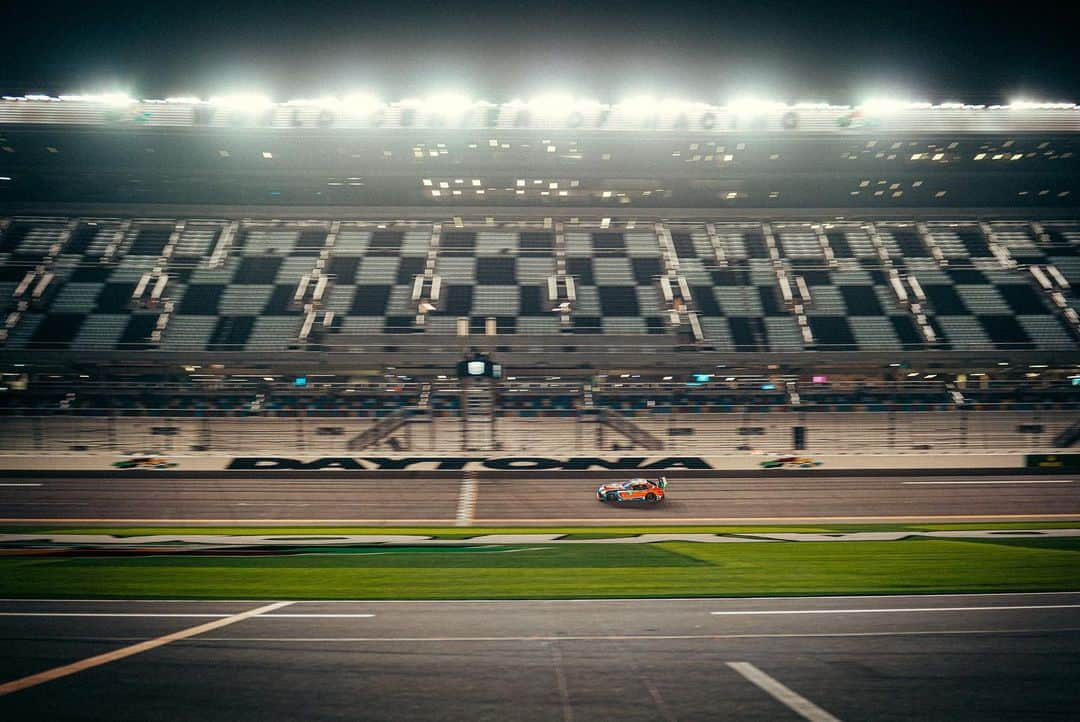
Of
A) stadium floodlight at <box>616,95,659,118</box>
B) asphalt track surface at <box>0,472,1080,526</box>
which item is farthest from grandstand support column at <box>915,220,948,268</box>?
stadium floodlight at <box>616,95,659,118</box>

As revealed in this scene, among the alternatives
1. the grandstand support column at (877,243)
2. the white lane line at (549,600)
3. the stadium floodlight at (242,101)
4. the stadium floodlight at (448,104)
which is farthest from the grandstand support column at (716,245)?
the stadium floodlight at (242,101)

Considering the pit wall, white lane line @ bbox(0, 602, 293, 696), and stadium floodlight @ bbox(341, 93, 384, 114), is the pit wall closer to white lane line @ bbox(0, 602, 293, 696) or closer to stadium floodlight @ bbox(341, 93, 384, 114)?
white lane line @ bbox(0, 602, 293, 696)

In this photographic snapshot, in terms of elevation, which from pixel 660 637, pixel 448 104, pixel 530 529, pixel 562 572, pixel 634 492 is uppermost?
pixel 448 104

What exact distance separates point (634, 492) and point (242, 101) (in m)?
35.0

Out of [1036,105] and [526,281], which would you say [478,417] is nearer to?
[526,281]

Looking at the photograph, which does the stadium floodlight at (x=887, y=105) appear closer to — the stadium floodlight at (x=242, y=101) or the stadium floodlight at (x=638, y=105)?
the stadium floodlight at (x=638, y=105)

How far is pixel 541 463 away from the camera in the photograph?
2103 centimetres

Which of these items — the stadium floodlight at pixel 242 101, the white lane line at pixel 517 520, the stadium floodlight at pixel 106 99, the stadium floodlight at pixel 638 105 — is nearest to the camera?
the white lane line at pixel 517 520

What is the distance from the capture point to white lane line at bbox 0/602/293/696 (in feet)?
17.2

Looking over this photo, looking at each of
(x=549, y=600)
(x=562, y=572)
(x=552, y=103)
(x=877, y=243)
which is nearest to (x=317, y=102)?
(x=552, y=103)

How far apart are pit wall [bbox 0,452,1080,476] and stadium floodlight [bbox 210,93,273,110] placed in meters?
24.7

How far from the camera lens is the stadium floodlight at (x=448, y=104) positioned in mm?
34344

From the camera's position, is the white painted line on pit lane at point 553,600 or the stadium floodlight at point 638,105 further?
the stadium floodlight at point 638,105

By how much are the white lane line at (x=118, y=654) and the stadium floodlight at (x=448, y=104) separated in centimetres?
3367
